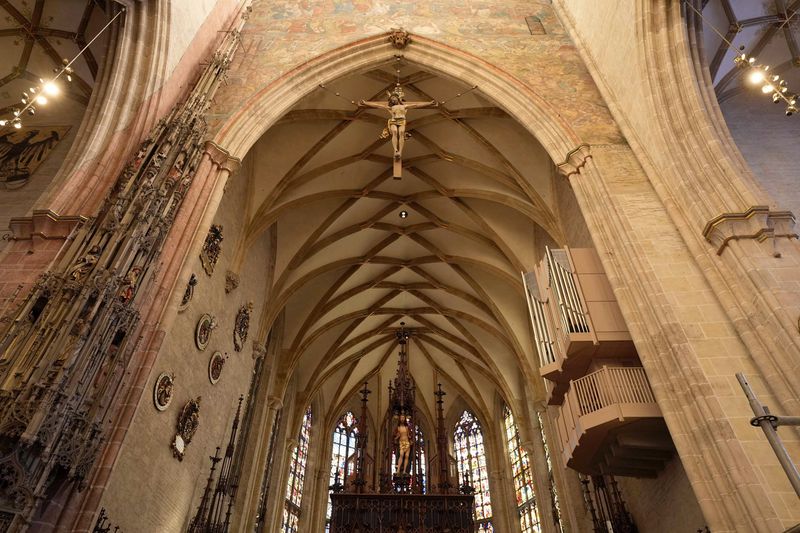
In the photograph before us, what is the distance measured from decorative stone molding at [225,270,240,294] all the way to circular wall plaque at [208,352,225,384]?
146 cm

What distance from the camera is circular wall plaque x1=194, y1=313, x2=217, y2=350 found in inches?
420

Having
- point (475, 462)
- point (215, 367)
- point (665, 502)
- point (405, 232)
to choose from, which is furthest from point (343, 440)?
point (665, 502)

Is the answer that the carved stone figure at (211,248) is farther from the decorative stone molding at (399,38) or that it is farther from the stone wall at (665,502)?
the stone wall at (665,502)

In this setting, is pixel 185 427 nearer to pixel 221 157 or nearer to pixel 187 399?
pixel 187 399

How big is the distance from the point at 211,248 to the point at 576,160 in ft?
24.1

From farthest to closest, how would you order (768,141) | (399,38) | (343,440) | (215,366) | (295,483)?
(343,440)
(295,483)
(399,38)
(215,366)
(768,141)

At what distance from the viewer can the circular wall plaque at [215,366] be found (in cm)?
1141

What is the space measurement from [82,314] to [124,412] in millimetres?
1268

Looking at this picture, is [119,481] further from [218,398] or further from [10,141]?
[10,141]

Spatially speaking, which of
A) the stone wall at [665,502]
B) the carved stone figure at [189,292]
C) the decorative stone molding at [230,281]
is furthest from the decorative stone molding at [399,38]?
the stone wall at [665,502]

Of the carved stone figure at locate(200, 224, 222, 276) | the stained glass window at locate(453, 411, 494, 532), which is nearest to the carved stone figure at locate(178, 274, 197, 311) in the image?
the carved stone figure at locate(200, 224, 222, 276)

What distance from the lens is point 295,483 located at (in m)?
19.0

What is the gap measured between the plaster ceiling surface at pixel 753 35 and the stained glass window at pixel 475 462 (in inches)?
594

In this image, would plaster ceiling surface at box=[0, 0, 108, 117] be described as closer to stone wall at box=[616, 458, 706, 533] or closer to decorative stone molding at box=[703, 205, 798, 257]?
decorative stone molding at box=[703, 205, 798, 257]
